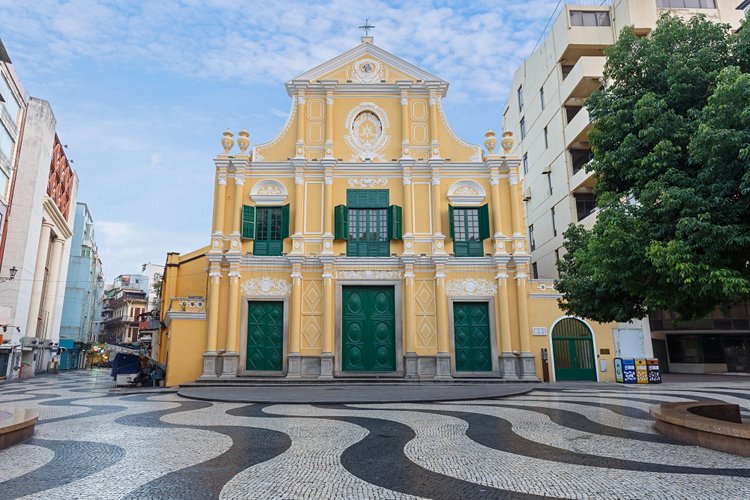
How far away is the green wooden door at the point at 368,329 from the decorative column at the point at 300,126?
6.26 metres

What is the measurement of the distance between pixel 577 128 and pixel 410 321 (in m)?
14.7

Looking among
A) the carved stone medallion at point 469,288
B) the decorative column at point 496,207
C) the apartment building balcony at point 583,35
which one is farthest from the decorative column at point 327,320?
the apartment building balcony at point 583,35

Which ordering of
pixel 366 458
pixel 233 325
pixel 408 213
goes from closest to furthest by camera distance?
pixel 366 458, pixel 233 325, pixel 408 213

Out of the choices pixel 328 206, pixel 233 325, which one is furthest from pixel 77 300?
pixel 328 206

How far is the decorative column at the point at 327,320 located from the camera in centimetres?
1855

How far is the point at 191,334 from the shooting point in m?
19.2

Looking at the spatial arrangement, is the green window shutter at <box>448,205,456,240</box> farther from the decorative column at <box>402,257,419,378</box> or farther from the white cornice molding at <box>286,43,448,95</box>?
the white cornice molding at <box>286,43,448,95</box>

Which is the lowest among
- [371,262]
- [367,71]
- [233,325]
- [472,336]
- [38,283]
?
[472,336]

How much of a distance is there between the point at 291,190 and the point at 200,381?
848cm

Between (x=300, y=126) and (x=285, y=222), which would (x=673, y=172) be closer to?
A: (x=285, y=222)

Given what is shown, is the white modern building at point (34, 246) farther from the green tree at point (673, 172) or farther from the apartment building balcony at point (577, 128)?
the green tree at point (673, 172)

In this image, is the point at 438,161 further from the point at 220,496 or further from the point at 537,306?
the point at 220,496

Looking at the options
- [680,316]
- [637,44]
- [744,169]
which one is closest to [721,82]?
[744,169]

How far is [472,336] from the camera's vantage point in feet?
64.1
